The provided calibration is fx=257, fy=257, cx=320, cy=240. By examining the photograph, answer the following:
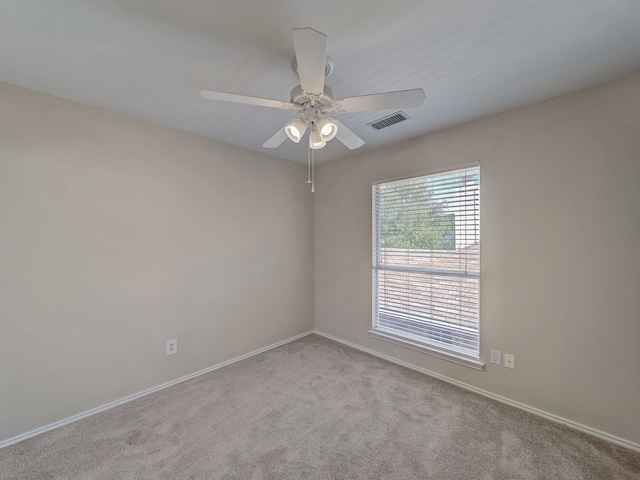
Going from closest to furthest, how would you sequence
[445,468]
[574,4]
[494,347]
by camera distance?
[574,4], [445,468], [494,347]

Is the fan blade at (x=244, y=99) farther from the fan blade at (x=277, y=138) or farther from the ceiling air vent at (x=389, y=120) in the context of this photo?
the ceiling air vent at (x=389, y=120)

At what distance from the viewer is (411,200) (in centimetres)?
265

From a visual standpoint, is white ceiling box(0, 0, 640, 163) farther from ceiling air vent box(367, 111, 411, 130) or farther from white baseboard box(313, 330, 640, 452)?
white baseboard box(313, 330, 640, 452)

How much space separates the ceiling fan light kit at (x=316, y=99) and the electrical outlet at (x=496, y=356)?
6.70 ft

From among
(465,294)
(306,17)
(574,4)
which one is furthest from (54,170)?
(465,294)

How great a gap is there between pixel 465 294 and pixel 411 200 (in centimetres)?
102

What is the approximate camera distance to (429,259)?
99.4 inches

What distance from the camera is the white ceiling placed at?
1160mm

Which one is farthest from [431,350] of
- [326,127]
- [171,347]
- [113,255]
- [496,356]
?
[113,255]

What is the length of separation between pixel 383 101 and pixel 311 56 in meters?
0.43

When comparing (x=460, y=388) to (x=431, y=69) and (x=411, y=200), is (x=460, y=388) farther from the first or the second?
(x=431, y=69)

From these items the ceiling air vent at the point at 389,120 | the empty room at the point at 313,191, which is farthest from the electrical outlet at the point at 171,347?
the ceiling air vent at the point at 389,120

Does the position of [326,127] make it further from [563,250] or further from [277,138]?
[563,250]

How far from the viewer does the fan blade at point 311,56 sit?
0.92m
